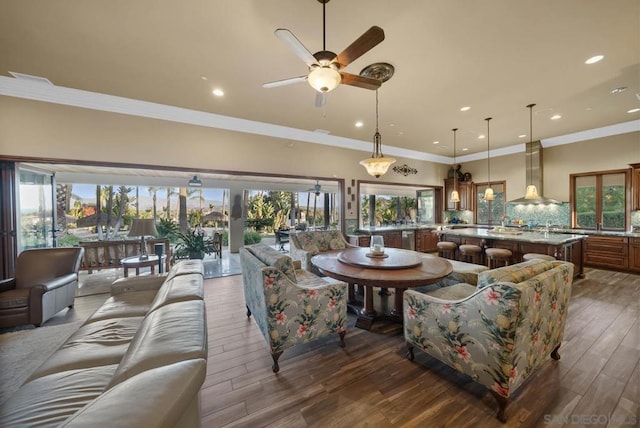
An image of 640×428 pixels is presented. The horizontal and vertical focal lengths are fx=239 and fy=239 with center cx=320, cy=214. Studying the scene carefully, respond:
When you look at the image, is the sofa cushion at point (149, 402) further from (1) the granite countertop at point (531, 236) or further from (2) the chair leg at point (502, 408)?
(1) the granite countertop at point (531, 236)

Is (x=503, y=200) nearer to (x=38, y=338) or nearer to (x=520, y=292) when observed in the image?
(x=520, y=292)

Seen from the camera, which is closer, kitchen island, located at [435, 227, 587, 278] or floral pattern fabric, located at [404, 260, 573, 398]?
floral pattern fabric, located at [404, 260, 573, 398]

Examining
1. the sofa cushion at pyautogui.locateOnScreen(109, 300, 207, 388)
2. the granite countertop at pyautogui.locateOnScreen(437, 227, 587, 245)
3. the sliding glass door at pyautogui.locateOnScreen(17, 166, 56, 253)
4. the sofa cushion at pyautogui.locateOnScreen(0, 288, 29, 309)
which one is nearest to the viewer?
the sofa cushion at pyautogui.locateOnScreen(109, 300, 207, 388)

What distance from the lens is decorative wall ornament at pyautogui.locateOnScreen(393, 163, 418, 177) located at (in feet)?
23.3

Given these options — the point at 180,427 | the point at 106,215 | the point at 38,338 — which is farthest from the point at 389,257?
the point at 106,215

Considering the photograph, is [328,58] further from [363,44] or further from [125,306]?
[125,306]

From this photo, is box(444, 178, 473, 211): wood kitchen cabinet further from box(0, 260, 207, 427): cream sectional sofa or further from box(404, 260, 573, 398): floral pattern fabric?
box(0, 260, 207, 427): cream sectional sofa

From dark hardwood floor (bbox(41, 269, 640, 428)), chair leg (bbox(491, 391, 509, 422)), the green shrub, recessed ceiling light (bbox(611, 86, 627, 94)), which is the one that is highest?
recessed ceiling light (bbox(611, 86, 627, 94))

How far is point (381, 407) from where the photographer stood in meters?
1.71

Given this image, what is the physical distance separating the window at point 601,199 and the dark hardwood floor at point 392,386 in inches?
165

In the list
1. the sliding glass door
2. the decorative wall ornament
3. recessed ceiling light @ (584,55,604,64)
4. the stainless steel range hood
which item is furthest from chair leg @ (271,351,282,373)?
the stainless steel range hood

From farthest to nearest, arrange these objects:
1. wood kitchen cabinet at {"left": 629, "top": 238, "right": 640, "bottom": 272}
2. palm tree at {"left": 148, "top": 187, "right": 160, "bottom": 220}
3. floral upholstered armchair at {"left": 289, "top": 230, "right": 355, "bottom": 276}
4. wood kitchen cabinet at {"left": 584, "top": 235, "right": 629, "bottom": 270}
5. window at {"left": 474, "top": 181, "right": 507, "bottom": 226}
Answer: palm tree at {"left": 148, "top": 187, "right": 160, "bottom": 220} → window at {"left": 474, "top": 181, "right": 507, "bottom": 226} → wood kitchen cabinet at {"left": 584, "top": 235, "right": 629, "bottom": 270} → wood kitchen cabinet at {"left": 629, "top": 238, "right": 640, "bottom": 272} → floral upholstered armchair at {"left": 289, "top": 230, "right": 355, "bottom": 276}

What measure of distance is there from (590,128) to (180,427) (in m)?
8.57

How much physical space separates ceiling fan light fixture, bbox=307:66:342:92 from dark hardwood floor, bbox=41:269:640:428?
241 centimetres
